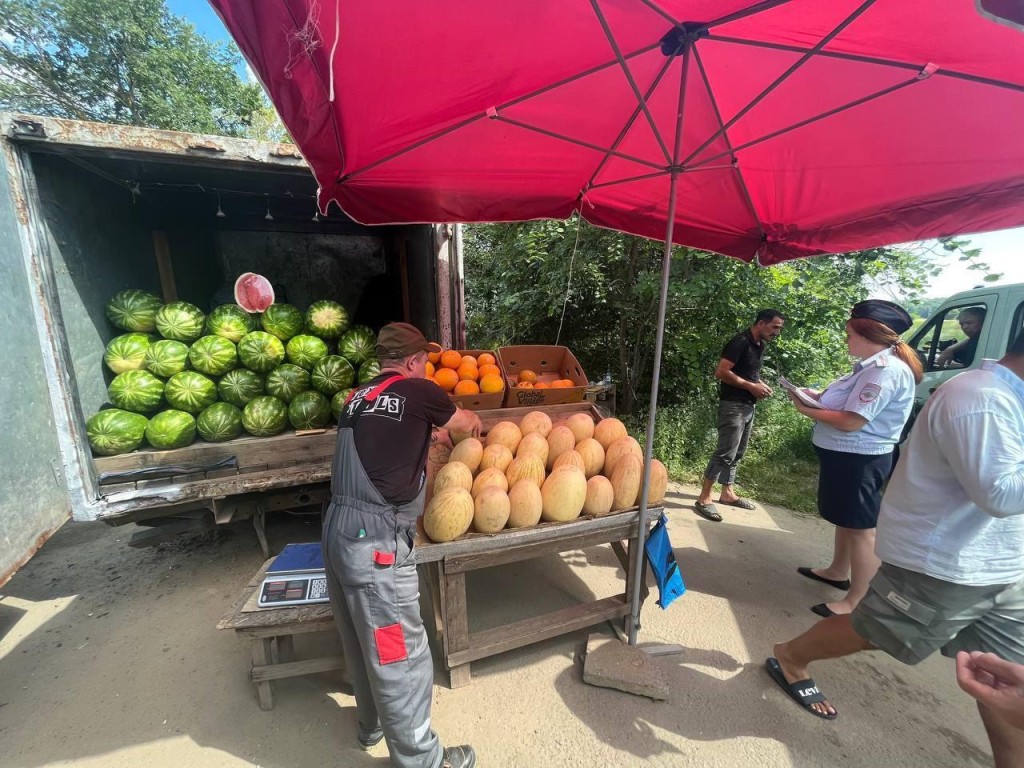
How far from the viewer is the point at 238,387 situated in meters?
3.45

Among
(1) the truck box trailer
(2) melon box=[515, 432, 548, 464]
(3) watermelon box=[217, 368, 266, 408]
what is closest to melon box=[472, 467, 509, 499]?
(2) melon box=[515, 432, 548, 464]

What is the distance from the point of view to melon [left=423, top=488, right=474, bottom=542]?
86.8 inches

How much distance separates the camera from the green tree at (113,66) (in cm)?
1507

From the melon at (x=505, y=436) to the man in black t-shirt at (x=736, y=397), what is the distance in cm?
262

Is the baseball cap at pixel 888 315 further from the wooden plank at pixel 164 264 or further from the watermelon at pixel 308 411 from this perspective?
the wooden plank at pixel 164 264

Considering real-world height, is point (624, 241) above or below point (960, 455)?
above

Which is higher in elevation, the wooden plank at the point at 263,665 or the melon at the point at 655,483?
the melon at the point at 655,483

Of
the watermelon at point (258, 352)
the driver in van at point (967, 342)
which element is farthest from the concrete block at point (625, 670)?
the driver in van at point (967, 342)

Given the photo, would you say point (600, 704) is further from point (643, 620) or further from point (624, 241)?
point (624, 241)

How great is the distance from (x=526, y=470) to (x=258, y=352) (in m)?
2.61

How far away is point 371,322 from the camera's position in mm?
5742

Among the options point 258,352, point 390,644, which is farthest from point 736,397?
point 258,352

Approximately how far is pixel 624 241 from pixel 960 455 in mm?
5820

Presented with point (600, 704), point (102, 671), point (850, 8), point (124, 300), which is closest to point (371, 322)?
point (124, 300)
